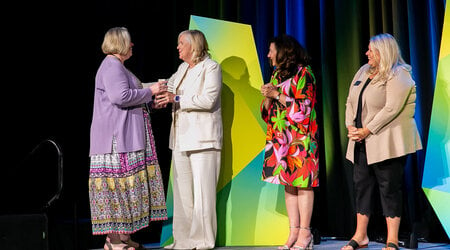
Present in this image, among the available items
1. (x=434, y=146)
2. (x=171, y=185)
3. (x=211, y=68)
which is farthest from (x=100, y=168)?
(x=434, y=146)

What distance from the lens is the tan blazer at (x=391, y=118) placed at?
391 cm

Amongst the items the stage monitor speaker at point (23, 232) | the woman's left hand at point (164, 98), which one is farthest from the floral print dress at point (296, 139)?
the stage monitor speaker at point (23, 232)

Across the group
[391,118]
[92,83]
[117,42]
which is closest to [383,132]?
[391,118]

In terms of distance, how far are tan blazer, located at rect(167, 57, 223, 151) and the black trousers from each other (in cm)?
101

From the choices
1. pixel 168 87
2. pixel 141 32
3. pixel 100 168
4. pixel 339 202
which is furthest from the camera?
pixel 141 32

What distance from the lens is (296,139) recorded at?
4.12 meters

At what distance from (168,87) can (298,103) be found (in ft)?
3.29

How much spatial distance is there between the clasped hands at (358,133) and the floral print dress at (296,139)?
25 centimetres

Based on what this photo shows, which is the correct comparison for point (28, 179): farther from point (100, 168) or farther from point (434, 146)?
point (434, 146)

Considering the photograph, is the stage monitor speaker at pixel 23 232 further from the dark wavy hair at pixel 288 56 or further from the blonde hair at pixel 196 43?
the dark wavy hair at pixel 288 56

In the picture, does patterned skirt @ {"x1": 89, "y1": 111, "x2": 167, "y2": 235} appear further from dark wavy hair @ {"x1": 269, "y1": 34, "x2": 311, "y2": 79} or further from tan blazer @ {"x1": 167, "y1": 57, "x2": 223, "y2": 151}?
dark wavy hair @ {"x1": 269, "y1": 34, "x2": 311, "y2": 79}

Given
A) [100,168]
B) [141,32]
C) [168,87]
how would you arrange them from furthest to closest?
1. [141,32]
2. [168,87]
3. [100,168]

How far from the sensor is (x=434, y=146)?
4.12 meters

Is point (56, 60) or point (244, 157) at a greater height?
point (56, 60)
